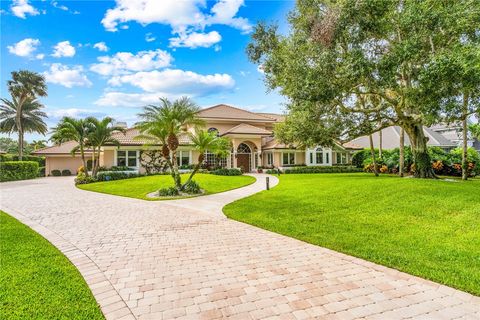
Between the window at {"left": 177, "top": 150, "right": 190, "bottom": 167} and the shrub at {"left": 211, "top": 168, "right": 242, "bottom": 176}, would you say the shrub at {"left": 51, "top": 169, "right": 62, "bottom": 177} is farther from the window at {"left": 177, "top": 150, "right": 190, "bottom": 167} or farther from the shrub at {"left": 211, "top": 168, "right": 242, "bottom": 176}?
the shrub at {"left": 211, "top": 168, "right": 242, "bottom": 176}


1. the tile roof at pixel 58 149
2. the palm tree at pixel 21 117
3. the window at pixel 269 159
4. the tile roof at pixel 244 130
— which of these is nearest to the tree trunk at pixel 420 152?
the tile roof at pixel 244 130

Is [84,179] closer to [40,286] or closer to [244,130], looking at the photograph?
[244,130]

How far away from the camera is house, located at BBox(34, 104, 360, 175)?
3127 centimetres

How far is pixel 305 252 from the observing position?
6.59 metres

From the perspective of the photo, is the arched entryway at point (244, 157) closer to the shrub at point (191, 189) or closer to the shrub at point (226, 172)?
the shrub at point (226, 172)

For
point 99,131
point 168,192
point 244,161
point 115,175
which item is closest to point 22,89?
point 99,131

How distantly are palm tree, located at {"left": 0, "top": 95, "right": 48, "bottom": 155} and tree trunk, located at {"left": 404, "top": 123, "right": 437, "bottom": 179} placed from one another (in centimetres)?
4653

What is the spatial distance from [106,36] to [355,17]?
13419mm

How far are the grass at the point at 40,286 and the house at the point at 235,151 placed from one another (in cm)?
2475

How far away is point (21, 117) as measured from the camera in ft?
137

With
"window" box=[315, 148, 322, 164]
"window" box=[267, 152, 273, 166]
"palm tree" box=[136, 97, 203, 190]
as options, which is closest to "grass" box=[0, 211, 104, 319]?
"palm tree" box=[136, 97, 203, 190]

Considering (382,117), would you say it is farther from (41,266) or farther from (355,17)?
(41,266)

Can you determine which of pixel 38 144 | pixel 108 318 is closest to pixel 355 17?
pixel 108 318

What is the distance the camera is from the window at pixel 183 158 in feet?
110
